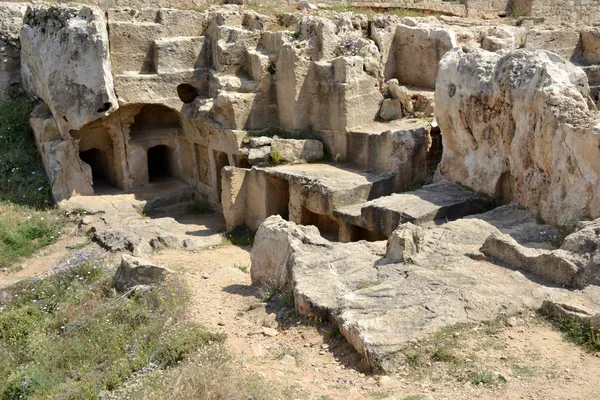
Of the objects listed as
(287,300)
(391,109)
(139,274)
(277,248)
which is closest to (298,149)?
(391,109)

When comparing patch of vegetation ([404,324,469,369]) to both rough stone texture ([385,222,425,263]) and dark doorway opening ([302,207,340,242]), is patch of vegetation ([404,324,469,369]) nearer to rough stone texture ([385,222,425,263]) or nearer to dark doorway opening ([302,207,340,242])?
rough stone texture ([385,222,425,263])

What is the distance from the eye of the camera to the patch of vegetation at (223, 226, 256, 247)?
39.6 ft

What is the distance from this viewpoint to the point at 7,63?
14625 millimetres

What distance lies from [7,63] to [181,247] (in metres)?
6.69

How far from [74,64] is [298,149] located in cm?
474

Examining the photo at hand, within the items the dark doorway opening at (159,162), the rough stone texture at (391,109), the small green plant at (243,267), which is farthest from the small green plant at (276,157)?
the dark doorway opening at (159,162)

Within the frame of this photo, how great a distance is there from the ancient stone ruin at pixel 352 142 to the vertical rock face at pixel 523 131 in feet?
0.09

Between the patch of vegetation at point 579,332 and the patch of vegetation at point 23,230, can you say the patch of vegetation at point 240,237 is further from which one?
the patch of vegetation at point 579,332

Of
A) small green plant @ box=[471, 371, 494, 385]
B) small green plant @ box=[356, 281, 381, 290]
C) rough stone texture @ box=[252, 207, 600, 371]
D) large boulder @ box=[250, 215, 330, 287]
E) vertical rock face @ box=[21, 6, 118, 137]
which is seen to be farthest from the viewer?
vertical rock face @ box=[21, 6, 118, 137]

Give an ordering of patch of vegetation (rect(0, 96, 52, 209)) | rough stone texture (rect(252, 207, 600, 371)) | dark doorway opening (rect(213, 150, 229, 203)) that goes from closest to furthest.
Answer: rough stone texture (rect(252, 207, 600, 371)) → patch of vegetation (rect(0, 96, 52, 209)) → dark doorway opening (rect(213, 150, 229, 203))

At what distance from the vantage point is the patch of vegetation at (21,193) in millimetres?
11867

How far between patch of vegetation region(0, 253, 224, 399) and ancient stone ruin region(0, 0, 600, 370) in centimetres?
140

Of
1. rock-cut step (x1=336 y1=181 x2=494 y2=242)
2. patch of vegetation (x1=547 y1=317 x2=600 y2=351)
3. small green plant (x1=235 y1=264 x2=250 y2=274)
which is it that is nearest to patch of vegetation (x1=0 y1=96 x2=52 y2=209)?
small green plant (x1=235 y1=264 x2=250 y2=274)

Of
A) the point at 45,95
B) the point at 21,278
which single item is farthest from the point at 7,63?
the point at 21,278
